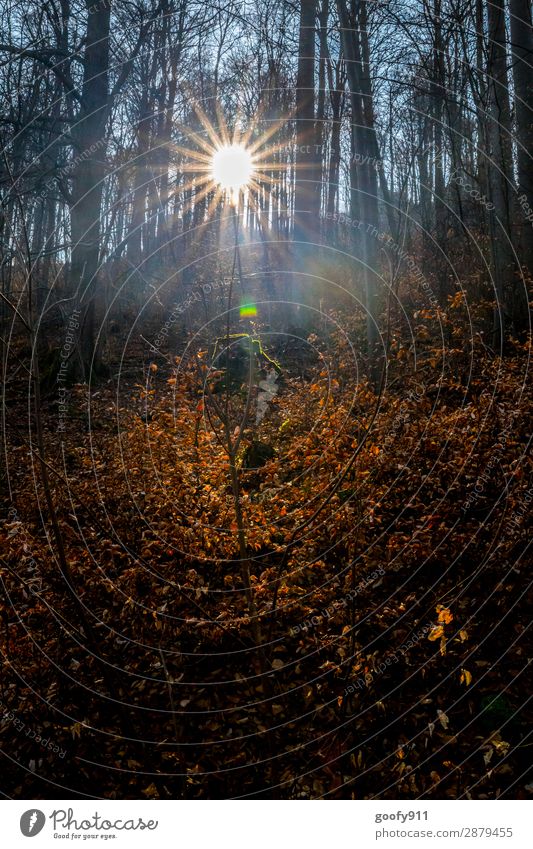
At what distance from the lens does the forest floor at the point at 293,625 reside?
363cm

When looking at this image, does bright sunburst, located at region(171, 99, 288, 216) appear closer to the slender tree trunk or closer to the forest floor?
the slender tree trunk

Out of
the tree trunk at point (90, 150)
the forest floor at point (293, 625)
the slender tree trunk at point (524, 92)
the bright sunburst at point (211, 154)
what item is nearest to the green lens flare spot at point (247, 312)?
the tree trunk at point (90, 150)

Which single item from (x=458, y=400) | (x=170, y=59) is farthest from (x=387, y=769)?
(x=170, y=59)

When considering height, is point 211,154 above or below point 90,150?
above

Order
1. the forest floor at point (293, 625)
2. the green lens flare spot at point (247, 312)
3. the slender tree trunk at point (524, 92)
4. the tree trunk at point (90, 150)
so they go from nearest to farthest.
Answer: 1. the forest floor at point (293, 625)
2. the slender tree trunk at point (524, 92)
3. the tree trunk at point (90, 150)
4. the green lens flare spot at point (247, 312)

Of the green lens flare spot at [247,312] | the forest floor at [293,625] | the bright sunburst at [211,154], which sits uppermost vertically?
the bright sunburst at [211,154]

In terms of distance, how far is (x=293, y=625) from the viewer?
182 inches

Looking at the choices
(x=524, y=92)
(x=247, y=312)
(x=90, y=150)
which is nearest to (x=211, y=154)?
(x=247, y=312)

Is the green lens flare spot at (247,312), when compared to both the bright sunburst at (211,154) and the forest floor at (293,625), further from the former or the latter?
the forest floor at (293,625)

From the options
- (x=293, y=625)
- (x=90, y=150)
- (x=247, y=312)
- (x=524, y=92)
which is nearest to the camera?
(x=293, y=625)

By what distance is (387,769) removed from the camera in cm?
352

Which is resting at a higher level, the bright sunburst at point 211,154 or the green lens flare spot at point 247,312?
the bright sunburst at point 211,154

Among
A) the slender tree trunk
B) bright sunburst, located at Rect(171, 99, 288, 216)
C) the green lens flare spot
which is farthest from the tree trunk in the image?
bright sunburst, located at Rect(171, 99, 288, 216)

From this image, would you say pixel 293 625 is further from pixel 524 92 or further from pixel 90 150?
pixel 524 92
